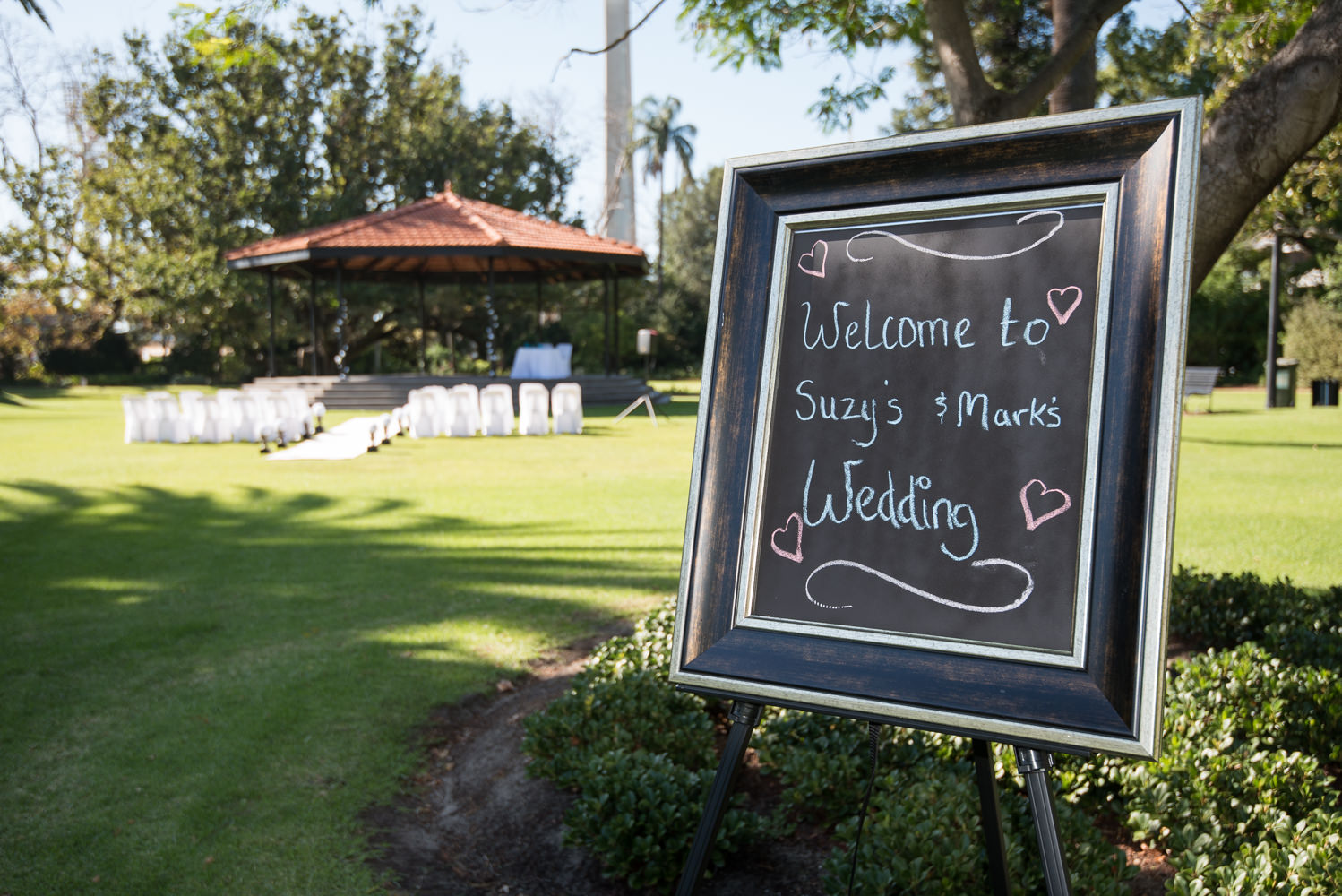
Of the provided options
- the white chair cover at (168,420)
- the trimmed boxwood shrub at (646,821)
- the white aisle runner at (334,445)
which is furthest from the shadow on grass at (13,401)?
the trimmed boxwood shrub at (646,821)

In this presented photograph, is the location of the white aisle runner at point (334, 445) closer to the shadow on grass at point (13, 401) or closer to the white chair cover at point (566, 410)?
the white chair cover at point (566, 410)

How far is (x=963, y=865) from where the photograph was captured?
7.13ft

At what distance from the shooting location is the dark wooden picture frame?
155 cm

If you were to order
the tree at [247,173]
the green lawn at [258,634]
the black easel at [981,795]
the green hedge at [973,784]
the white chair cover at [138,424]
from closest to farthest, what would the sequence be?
the black easel at [981,795], the green hedge at [973,784], the green lawn at [258,634], the white chair cover at [138,424], the tree at [247,173]

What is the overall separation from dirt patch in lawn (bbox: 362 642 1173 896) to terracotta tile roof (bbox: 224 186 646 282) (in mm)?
18313

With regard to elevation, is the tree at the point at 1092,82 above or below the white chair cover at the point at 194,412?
above

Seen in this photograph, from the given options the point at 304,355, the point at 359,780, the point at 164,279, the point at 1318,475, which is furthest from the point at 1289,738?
the point at 304,355

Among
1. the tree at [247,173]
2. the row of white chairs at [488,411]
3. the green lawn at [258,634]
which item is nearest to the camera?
the green lawn at [258,634]

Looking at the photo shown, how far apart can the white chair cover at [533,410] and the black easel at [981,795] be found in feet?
46.6

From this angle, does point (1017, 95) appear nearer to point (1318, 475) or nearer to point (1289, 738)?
point (1289, 738)

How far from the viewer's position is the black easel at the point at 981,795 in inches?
65.4

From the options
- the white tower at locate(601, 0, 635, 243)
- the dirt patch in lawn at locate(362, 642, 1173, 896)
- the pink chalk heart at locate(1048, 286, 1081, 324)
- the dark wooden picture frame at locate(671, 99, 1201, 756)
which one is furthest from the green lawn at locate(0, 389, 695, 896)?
the white tower at locate(601, 0, 635, 243)

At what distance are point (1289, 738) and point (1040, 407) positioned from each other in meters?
1.99

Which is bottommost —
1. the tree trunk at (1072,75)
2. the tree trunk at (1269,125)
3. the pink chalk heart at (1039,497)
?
the pink chalk heart at (1039,497)
